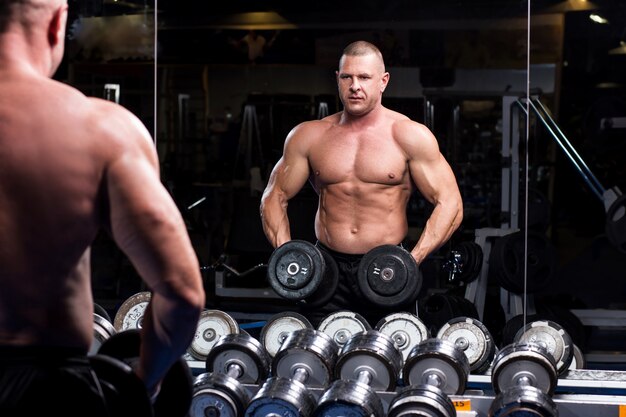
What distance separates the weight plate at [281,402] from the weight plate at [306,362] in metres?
0.24

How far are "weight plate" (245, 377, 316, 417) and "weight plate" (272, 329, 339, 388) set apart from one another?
0.24 m

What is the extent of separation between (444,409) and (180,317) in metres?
1.57

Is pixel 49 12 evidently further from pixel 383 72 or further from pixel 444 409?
pixel 383 72

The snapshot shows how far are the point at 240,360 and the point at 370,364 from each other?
1.60 ft

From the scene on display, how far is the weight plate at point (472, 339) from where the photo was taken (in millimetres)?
3607

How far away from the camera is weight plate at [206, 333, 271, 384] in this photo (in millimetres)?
3396

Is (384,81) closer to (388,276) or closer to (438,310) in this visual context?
(388,276)

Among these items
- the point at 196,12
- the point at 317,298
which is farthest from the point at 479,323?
the point at 196,12

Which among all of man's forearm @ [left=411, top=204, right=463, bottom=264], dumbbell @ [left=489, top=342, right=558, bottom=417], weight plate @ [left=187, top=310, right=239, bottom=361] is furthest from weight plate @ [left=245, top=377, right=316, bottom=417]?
man's forearm @ [left=411, top=204, right=463, bottom=264]

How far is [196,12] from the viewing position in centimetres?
393

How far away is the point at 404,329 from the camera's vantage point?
3.67 m

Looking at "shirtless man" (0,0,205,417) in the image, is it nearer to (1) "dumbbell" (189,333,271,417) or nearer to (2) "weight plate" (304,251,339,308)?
(1) "dumbbell" (189,333,271,417)

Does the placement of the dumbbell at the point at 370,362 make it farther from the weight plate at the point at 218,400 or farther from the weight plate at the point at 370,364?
the weight plate at the point at 218,400

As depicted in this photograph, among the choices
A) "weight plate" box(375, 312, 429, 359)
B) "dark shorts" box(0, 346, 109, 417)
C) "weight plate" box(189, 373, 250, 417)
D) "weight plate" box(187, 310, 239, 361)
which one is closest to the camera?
"dark shorts" box(0, 346, 109, 417)
